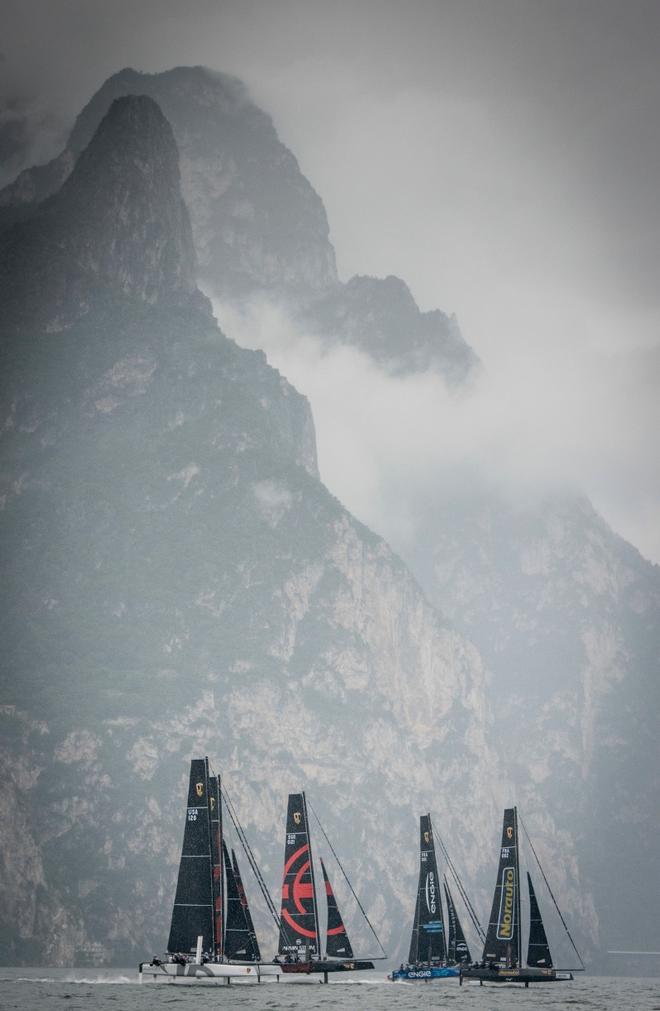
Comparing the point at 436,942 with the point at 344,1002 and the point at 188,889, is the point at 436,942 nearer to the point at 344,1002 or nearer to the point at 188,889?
the point at 344,1002

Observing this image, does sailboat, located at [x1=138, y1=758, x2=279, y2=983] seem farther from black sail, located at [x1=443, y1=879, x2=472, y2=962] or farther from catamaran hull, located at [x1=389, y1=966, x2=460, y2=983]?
black sail, located at [x1=443, y1=879, x2=472, y2=962]

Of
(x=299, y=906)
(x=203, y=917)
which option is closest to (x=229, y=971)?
(x=203, y=917)

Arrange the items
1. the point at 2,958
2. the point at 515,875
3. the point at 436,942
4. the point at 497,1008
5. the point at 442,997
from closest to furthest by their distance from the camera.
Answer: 1. the point at 497,1008
2. the point at 442,997
3. the point at 515,875
4. the point at 436,942
5. the point at 2,958

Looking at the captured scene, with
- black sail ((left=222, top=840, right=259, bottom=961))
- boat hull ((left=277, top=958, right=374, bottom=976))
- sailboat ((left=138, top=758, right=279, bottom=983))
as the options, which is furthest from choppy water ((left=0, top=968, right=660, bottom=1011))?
black sail ((left=222, top=840, right=259, bottom=961))

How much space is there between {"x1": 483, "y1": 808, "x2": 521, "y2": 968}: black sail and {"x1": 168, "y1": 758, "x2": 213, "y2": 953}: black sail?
29.3m

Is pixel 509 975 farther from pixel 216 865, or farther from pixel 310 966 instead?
pixel 216 865

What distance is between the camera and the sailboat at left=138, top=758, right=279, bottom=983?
9344cm

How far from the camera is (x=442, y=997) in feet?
337

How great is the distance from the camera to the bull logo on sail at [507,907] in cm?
11131

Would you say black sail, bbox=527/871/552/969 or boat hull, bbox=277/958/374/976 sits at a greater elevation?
black sail, bbox=527/871/552/969

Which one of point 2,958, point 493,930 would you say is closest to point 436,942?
point 493,930

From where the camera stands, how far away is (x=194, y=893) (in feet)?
307

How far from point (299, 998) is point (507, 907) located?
78.1ft

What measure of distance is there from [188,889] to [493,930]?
108 feet
